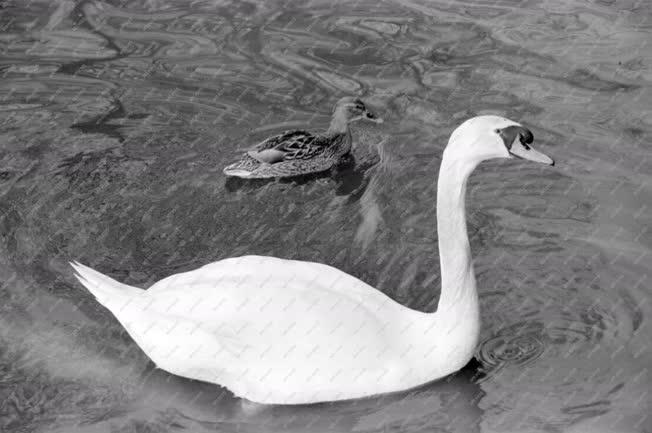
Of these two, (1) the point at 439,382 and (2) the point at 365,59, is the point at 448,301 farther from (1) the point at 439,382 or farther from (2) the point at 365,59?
(2) the point at 365,59

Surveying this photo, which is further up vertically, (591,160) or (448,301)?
(448,301)

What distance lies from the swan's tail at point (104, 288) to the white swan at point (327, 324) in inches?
14.3

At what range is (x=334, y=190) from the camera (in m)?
9.27

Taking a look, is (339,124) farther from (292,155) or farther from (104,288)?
(104,288)

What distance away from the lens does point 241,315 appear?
20.5 ft

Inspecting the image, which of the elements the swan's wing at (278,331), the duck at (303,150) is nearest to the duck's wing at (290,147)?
the duck at (303,150)

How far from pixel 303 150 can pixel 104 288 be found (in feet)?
9.82

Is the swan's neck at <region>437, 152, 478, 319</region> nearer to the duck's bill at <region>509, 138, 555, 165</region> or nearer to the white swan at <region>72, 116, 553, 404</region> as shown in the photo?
the white swan at <region>72, 116, 553, 404</region>

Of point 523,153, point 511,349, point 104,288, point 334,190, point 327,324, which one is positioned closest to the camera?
point 327,324

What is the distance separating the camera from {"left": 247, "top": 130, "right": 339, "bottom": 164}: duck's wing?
9.22 metres

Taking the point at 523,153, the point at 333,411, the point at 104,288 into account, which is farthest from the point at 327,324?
the point at 104,288

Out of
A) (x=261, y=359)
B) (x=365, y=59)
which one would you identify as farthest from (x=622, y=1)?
(x=261, y=359)

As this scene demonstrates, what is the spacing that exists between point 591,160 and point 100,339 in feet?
14.6

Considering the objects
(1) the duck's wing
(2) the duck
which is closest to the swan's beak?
(2) the duck
